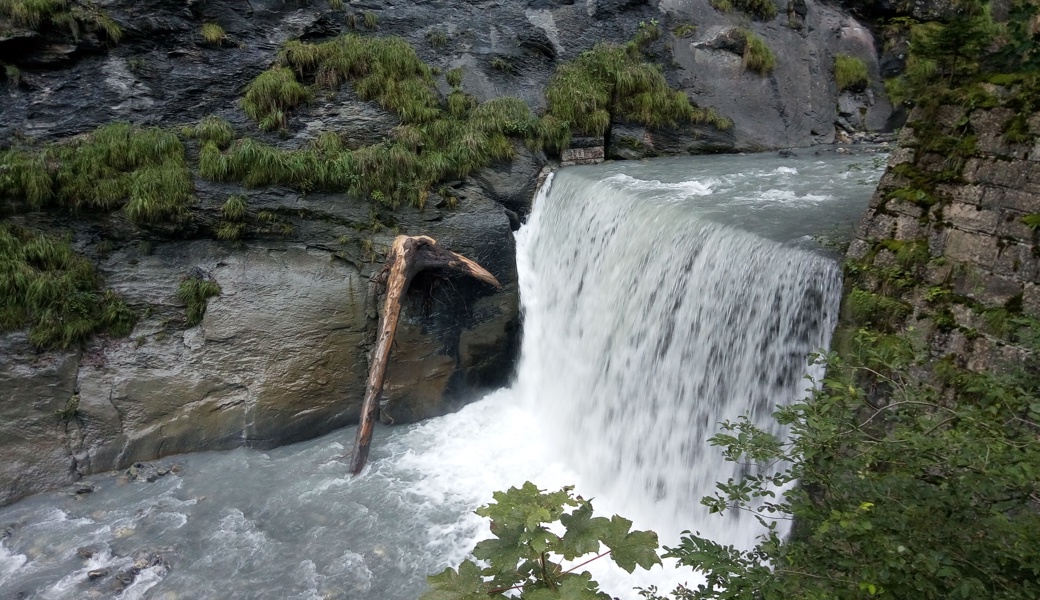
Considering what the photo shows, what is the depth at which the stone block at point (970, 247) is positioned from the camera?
12.3 ft

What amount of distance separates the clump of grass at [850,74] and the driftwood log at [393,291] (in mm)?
9252

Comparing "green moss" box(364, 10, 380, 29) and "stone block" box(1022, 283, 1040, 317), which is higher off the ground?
"green moss" box(364, 10, 380, 29)

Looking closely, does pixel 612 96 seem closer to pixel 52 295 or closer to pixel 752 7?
pixel 752 7

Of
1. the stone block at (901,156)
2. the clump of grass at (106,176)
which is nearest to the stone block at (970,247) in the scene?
the stone block at (901,156)

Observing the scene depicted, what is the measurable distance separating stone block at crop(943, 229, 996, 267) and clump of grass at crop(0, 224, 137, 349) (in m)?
8.31

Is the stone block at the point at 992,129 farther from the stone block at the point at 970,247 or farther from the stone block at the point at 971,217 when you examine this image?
the stone block at the point at 970,247

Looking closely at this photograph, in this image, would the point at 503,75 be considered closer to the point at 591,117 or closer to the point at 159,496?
the point at 591,117

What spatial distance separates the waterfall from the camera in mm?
5039

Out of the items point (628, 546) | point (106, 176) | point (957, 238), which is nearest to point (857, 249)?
point (957, 238)

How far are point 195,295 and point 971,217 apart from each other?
7867 mm

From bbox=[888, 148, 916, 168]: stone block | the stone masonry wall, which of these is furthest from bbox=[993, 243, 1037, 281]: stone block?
bbox=[888, 148, 916, 168]: stone block

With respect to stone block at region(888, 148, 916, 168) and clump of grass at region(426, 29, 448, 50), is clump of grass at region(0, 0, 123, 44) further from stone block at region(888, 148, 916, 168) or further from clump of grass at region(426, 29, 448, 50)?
stone block at region(888, 148, 916, 168)

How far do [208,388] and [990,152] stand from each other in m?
7.73

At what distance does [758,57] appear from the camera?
38.7 feet
